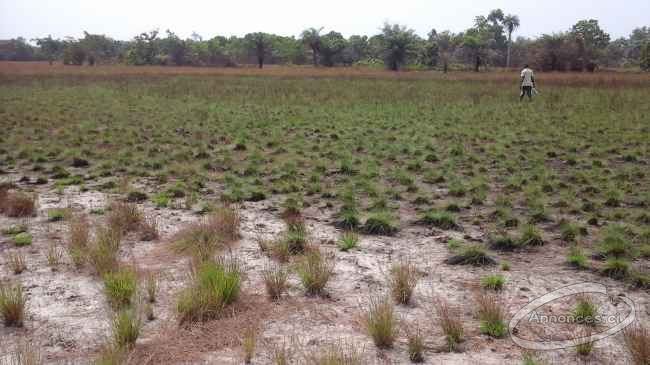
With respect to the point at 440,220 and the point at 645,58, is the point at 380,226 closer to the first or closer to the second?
the point at 440,220

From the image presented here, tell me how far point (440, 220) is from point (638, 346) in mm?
3637

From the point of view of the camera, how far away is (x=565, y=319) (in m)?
4.38

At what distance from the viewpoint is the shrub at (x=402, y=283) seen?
15.7 feet

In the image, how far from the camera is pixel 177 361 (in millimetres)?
3803

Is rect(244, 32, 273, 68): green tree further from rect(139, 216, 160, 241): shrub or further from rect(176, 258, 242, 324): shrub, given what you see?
rect(176, 258, 242, 324): shrub

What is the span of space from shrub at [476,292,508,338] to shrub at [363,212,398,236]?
94.5 inches

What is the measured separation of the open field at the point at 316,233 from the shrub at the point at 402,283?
0.06ft

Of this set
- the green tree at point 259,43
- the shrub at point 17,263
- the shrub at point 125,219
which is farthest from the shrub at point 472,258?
the green tree at point 259,43

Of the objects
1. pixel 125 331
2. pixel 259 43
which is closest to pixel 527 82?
pixel 125 331

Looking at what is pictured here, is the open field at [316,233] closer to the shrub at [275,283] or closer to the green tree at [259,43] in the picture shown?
the shrub at [275,283]

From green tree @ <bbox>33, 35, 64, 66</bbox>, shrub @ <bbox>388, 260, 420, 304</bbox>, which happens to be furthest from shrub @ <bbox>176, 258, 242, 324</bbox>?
green tree @ <bbox>33, 35, 64, 66</bbox>

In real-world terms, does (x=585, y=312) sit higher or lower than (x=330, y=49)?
lower

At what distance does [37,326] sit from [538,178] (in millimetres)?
8139

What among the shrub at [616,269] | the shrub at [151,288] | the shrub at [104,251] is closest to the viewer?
the shrub at [151,288]
